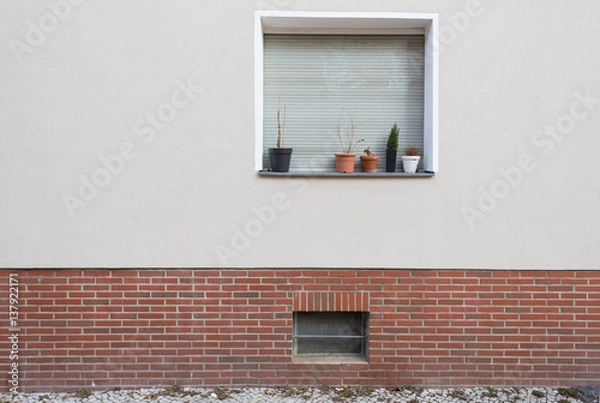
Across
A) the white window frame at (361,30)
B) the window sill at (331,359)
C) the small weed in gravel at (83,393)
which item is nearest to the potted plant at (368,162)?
the white window frame at (361,30)

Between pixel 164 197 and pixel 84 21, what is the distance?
1656mm

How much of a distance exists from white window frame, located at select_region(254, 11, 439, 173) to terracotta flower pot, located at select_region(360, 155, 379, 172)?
1.57ft

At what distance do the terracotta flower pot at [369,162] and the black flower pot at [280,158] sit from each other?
676 millimetres

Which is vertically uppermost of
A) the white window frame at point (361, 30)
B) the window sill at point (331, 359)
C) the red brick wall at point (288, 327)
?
the white window frame at point (361, 30)

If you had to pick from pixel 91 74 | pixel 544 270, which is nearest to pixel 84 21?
pixel 91 74

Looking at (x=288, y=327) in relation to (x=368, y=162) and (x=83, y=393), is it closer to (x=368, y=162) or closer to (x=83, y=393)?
(x=368, y=162)

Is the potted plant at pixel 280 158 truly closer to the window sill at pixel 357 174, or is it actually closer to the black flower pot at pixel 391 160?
the window sill at pixel 357 174

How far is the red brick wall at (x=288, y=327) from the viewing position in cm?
438

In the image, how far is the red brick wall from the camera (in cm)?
438

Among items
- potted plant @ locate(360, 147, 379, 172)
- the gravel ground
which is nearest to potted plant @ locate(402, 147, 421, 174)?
potted plant @ locate(360, 147, 379, 172)

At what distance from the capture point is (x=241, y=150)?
4.37 meters

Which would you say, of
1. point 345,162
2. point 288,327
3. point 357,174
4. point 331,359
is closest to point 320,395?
point 331,359

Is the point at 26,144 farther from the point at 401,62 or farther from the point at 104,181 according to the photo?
the point at 401,62

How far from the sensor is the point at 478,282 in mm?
4410
